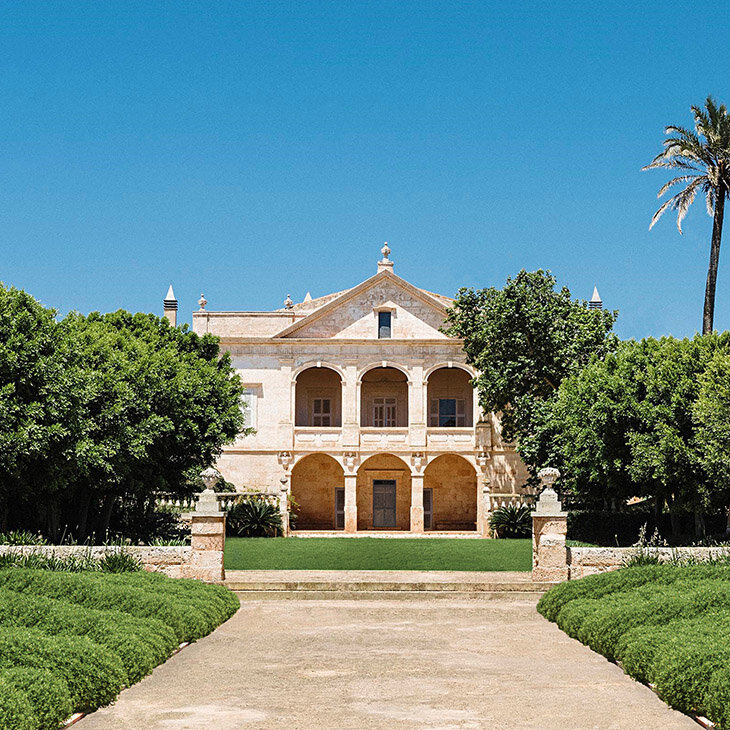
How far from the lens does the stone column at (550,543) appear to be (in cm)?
1861

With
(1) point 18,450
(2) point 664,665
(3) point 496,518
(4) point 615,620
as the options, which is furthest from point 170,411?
(2) point 664,665

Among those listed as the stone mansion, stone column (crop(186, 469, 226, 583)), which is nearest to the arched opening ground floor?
the stone mansion

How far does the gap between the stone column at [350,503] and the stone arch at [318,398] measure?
339 centimetres

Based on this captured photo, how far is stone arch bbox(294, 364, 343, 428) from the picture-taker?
43312 mm

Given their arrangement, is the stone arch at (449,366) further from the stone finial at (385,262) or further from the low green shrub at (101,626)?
the low green shrub at (101,626)

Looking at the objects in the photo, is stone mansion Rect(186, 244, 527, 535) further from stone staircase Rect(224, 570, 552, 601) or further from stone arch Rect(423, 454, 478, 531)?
stone staircase Rect(224, 570, 552, 601)

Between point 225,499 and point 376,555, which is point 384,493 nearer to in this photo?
point 225,499

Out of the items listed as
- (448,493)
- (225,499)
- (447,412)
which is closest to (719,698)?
(225,499)

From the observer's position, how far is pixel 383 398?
43.3 m

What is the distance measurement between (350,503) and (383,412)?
15.2ft

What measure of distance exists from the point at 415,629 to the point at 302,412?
29.4 m

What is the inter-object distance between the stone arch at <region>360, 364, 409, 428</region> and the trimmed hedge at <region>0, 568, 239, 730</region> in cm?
2758

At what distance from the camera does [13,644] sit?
8.74 meters

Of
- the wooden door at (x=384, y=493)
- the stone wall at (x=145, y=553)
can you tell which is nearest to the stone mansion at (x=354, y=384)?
the wooden door at (x=384, y=493)
